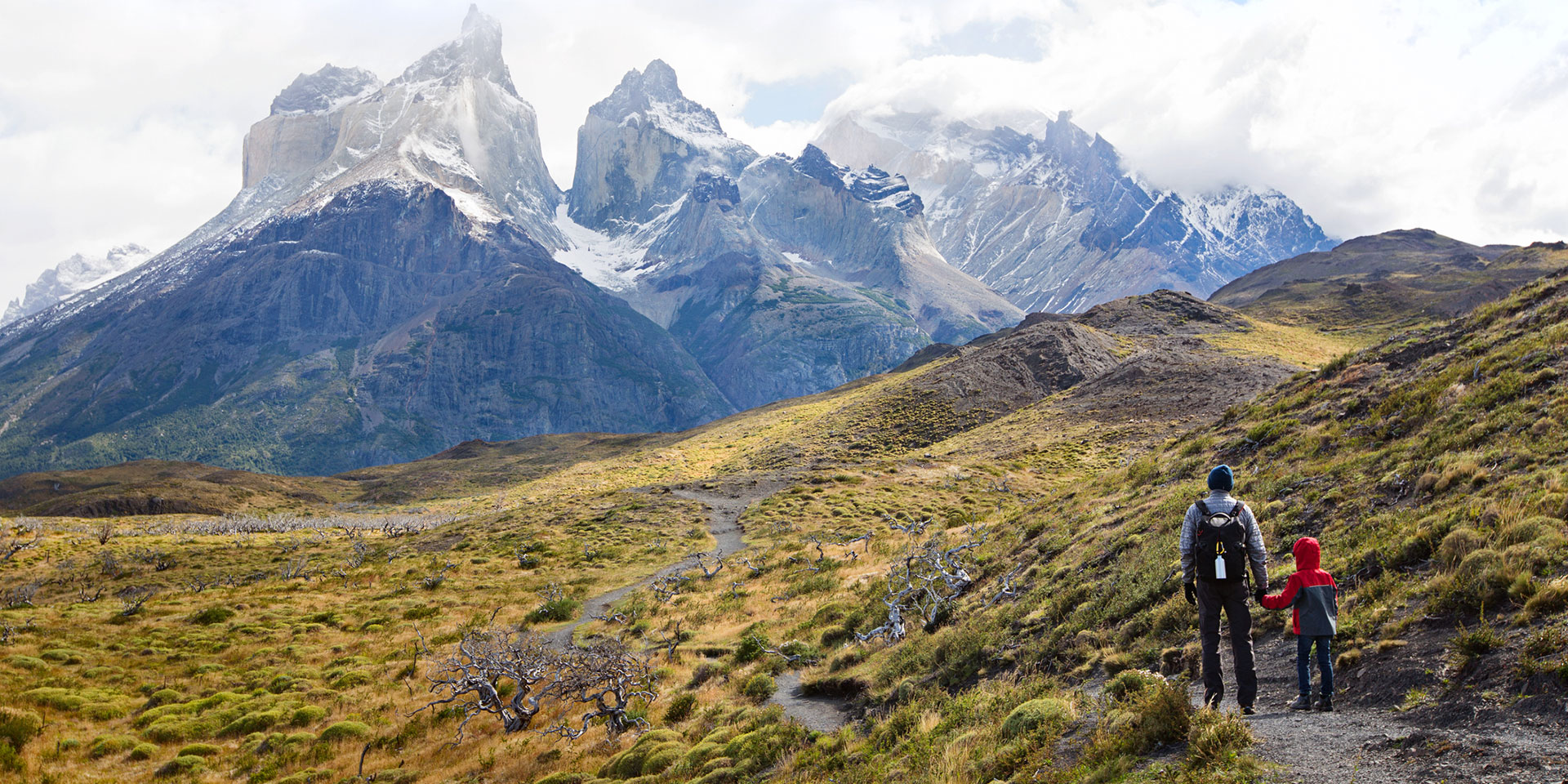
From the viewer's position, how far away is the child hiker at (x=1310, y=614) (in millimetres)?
9383

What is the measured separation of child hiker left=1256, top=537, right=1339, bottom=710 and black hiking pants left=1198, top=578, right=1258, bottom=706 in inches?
16.2

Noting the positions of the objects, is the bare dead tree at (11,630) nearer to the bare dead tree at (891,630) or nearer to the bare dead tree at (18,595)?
the bare dead tree at (18,595)

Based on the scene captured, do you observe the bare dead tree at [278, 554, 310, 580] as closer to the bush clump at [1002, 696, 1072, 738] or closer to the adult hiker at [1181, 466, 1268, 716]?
the bush clump at [1002, 696, 1072, 738]

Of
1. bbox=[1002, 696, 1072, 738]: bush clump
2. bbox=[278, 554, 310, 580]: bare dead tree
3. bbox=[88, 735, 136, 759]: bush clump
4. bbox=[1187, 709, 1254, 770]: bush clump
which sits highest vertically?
bbox=[1187, 709, 1254, 770]: bush clump

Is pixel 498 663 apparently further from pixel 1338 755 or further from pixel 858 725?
pixel 1338 755

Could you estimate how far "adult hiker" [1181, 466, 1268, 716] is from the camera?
980 cm

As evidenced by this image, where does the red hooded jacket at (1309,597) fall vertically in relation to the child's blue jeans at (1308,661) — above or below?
above

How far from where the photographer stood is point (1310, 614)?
31.3 feet

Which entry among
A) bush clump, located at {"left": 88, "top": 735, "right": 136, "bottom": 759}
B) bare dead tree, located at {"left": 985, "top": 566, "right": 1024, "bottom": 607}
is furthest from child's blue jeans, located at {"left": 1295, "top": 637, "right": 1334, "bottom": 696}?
bush clump, located at {"left": 88, "top": 735, "right": 136, "bottom": 759}

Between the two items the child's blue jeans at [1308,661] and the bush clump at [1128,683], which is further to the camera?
the bush clump at [1128,683]

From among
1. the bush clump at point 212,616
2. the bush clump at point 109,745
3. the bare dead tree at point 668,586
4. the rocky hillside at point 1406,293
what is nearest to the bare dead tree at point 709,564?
the bare dead tree at point 668,586

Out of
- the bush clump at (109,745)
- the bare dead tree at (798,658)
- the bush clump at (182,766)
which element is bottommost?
the bush clump at (182,766)

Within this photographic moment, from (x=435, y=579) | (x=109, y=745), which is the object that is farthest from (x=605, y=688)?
(x=435, y=579)

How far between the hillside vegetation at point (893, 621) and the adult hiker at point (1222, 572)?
35.7 inches
